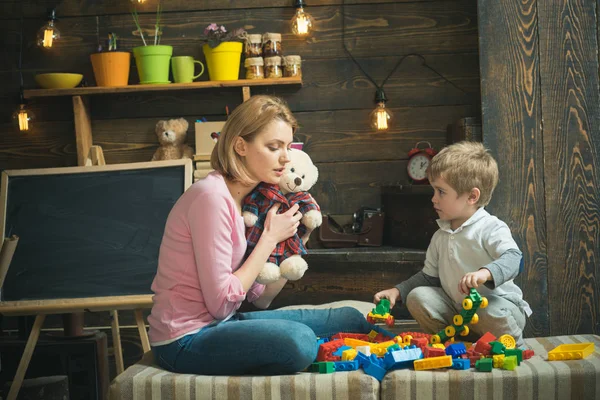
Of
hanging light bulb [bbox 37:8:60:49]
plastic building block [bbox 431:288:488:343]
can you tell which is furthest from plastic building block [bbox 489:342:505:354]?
hanging light bulb [bbox 37:8:60:49]

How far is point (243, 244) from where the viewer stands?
204 centimetres

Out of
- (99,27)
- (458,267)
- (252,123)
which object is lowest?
(458,267)

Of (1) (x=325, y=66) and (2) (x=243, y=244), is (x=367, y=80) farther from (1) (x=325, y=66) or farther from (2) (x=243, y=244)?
(2) (x=243, y=244)

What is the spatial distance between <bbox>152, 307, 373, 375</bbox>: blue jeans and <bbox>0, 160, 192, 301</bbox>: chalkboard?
0.98 metres

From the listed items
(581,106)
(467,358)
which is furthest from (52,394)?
(581,106)

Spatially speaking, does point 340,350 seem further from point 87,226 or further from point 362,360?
point 87,226

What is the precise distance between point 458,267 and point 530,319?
515 mm

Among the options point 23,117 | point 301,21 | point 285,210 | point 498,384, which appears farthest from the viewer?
point 23,117

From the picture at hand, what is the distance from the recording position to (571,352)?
1.88 metres

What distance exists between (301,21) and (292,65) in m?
0.21

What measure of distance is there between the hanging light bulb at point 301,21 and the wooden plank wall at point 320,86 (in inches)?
4.9

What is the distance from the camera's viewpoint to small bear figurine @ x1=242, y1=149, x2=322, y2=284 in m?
2.17

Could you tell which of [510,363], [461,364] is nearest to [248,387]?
[461,364]

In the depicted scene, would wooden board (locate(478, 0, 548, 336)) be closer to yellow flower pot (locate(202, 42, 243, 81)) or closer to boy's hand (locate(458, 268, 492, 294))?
boy's hand (locate(458, 268, 492, 294))
